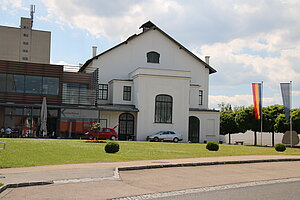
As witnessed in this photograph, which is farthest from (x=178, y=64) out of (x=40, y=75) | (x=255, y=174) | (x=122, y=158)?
(x=255, y=174)

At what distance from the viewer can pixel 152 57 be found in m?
51.8

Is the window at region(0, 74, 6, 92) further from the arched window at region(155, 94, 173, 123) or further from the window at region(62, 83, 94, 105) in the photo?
the arched window at region(155, 94, 173, 123)

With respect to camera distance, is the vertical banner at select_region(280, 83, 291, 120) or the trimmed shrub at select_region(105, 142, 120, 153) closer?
the trimmed shrub at select_region(105, 142, 120, 153)


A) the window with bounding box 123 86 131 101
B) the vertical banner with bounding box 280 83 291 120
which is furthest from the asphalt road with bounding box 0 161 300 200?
the window with bounding box 123 86 131 101

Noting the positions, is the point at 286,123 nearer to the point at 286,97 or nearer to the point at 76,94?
the point at 286,97

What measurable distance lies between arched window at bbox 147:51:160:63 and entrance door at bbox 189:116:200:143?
356 inches

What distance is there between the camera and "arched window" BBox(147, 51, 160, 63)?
2032 inches

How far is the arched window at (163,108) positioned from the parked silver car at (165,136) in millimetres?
2431

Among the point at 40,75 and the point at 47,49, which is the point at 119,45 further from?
the point at 47,49

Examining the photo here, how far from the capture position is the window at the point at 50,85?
42.0 meters

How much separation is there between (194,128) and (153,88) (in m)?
7.84

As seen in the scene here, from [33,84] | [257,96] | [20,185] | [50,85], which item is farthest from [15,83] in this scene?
[20,185]

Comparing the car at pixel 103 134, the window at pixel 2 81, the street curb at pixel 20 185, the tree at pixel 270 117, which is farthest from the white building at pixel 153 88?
the street curb at pixel 20 185

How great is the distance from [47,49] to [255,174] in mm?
89648
